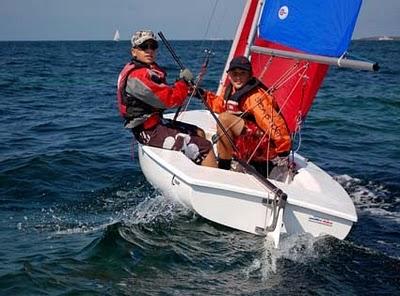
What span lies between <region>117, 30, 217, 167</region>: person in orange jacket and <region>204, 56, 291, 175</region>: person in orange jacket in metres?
0.33

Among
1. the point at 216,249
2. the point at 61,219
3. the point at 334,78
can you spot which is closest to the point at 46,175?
the point at 61,219

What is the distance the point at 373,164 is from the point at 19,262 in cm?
535

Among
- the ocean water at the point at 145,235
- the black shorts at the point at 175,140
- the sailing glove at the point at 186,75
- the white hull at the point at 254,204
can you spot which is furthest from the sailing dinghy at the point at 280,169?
the sailing glove at the point at 186,75

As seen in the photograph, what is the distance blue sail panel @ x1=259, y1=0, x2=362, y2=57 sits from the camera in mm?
5418

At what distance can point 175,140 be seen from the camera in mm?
5645

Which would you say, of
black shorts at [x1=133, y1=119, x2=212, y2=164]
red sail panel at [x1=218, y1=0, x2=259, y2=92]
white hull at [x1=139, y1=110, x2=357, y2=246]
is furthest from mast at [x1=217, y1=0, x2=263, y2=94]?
white hull at [x1=139, y1=110, x2=357, y2=246]

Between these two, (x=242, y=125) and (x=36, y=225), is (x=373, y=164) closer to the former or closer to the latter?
(x=242, y=125)

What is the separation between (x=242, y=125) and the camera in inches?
203

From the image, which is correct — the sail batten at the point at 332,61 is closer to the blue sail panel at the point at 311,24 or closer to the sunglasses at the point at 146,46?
the blue sail panel at the point at 311,24

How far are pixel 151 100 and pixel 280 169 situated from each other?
1398mm

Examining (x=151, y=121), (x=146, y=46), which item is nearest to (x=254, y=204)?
(x=151, y=121)

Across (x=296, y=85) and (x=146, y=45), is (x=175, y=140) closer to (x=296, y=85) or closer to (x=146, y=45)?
(x=146, y=45)

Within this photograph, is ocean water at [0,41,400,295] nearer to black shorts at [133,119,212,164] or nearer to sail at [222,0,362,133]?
black shorts at [133,119,212,164]

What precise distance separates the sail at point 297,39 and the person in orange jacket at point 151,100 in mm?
985
